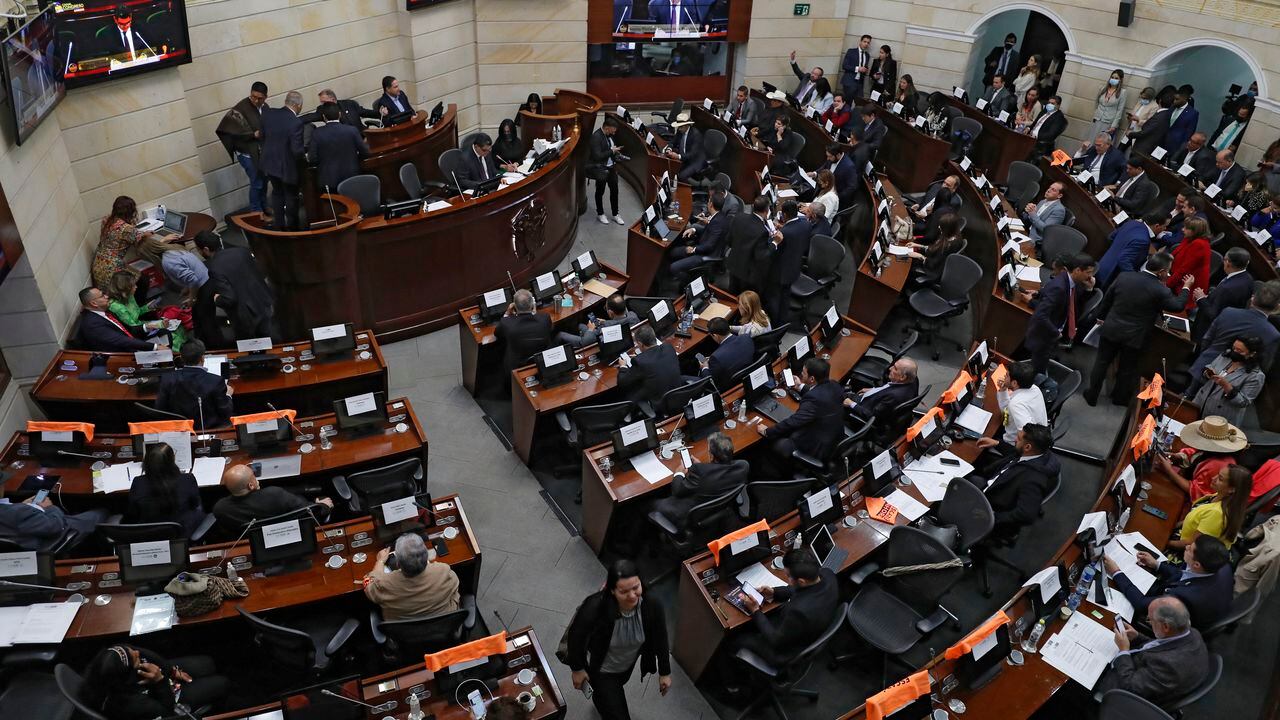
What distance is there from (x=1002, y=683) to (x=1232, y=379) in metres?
3.92

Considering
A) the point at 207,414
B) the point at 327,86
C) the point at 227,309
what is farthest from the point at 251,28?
the point at 207,414

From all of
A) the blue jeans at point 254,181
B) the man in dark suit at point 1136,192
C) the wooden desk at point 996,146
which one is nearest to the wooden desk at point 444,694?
the blue jeans at point 254,181

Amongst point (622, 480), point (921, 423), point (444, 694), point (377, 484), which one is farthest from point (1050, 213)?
point (444, 694)

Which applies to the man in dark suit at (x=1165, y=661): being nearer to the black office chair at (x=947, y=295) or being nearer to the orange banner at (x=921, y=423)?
the orange banner at (x=921, y=423)

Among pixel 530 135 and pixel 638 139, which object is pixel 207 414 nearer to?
pixel 530 135

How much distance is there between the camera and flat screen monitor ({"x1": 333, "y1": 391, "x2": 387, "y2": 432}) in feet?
21.7

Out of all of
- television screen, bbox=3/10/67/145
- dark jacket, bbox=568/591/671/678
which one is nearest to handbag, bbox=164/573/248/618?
dark jacket, bbox=568/591/671/678

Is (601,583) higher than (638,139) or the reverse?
the reverse

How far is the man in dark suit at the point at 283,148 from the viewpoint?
10.1m

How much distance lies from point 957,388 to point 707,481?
266 cm

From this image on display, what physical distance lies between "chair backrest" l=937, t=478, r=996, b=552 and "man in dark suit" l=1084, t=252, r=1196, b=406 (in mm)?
3336

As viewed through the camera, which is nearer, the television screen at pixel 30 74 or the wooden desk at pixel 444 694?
the wooden desk at pixel 444 694

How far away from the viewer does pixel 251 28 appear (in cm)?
1102

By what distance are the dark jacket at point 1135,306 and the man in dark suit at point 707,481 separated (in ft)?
15.1
